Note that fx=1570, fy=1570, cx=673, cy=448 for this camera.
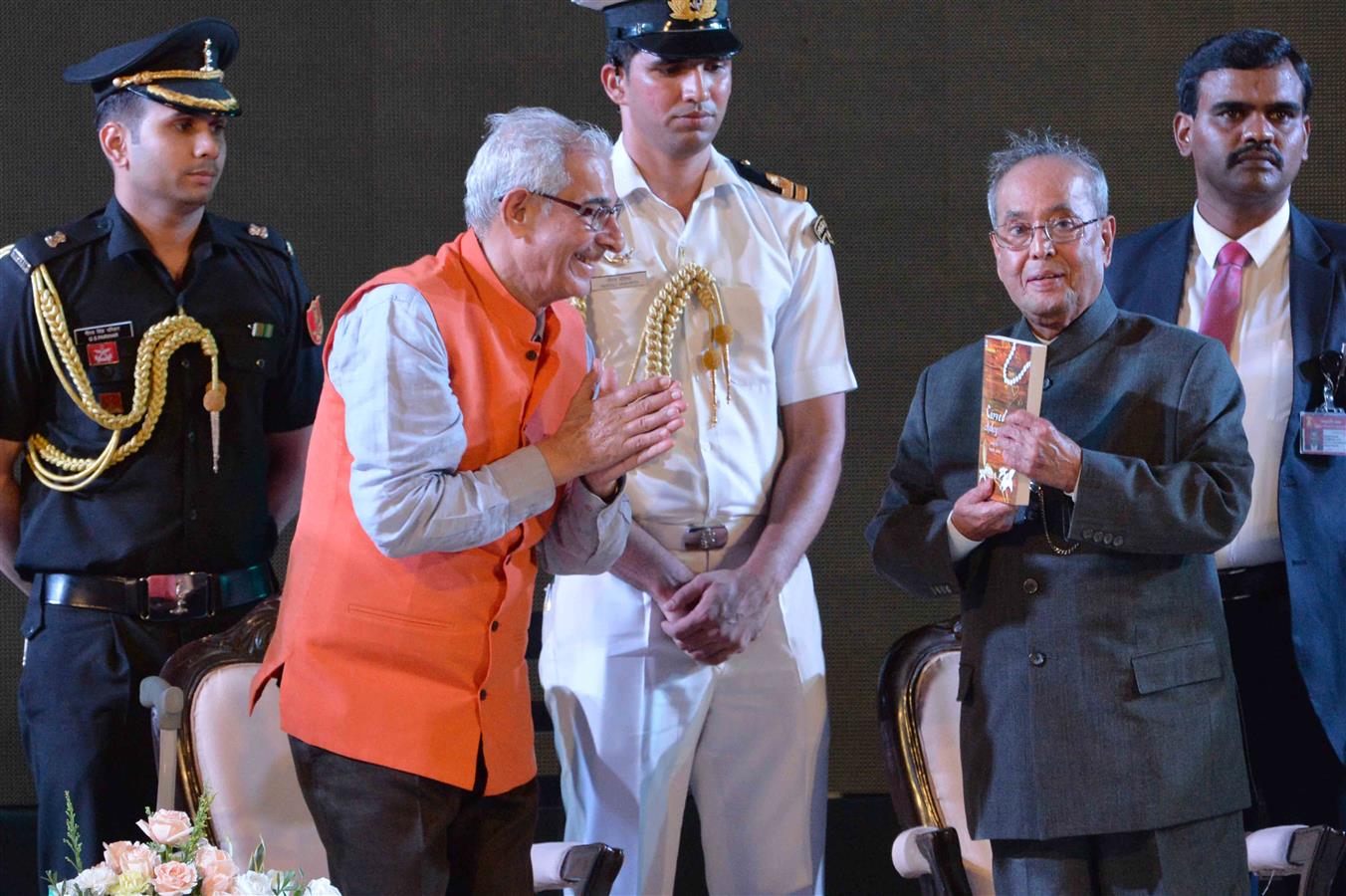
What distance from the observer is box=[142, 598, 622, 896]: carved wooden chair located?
2.32m

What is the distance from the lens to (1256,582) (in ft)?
9.00

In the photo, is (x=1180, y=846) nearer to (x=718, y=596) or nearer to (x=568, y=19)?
(x=718, y=596)

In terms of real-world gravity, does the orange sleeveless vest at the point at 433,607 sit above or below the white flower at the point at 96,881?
above

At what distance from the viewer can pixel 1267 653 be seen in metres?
2.74

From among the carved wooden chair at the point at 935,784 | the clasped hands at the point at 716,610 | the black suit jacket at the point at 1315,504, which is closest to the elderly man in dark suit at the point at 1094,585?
the carved wooden chair at the point at 935,784

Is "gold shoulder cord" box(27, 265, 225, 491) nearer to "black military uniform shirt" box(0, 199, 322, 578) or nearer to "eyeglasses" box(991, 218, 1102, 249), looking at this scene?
"black military uniform shirt" box(0, 199, 322, 578)

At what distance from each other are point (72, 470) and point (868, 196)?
2128 millimetres

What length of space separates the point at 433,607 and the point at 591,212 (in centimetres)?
58

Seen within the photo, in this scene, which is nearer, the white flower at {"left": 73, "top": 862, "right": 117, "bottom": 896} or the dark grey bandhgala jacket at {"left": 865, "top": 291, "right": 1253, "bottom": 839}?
the white flower at {"left": 73, "top": 862, "right": 117, "bottom": 896}

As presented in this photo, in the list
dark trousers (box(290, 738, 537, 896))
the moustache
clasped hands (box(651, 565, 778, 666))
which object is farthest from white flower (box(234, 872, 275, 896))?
the moustache

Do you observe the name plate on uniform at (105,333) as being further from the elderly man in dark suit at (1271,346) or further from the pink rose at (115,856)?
the elderly man in dark suit at (1271,346)

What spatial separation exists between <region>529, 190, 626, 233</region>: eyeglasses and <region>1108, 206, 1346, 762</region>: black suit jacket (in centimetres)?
121

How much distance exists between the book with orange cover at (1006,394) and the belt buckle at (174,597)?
1.41 metres

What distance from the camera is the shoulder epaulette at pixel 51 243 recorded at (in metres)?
2.79
